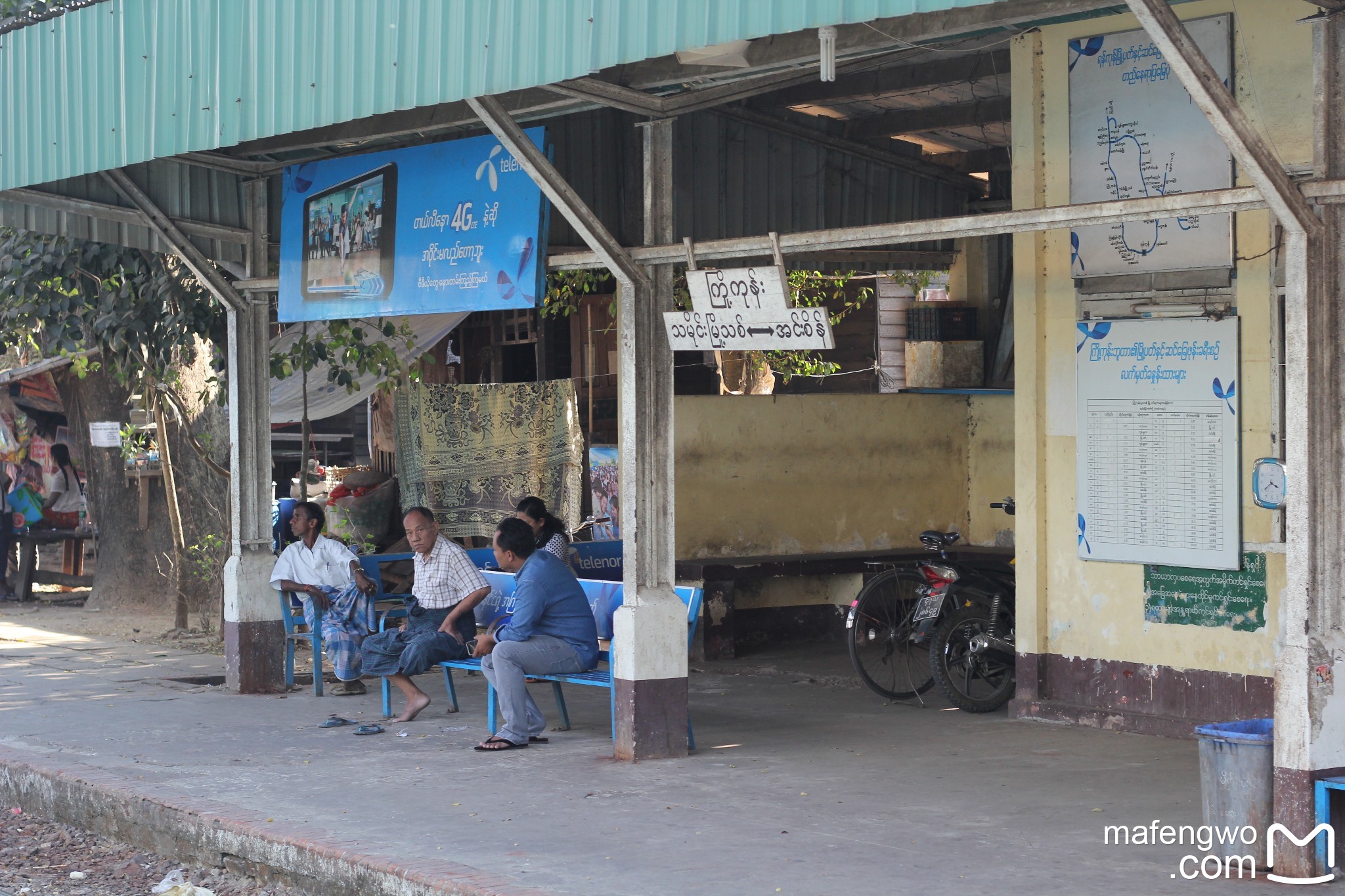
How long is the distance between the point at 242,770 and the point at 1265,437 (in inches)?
217

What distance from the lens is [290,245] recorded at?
9.85m

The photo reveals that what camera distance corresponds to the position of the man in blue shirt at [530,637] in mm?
8180

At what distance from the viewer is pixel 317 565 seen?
10.2 metres

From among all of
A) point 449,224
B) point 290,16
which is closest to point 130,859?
point 449,224

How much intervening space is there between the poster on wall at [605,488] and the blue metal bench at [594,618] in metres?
2.38

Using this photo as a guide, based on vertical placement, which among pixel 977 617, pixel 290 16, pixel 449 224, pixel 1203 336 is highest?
pixel 290 16

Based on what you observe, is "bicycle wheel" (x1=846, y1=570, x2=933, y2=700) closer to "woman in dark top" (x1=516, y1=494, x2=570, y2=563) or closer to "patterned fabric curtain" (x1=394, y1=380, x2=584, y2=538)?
"woman in dark top" (x1=516, y1=494, x2=570, y2=563)

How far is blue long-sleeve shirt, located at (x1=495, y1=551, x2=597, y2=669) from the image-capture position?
8.23 meters

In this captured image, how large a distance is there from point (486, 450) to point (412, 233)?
175 inches

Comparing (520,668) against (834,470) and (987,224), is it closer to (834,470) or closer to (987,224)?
(987,224)

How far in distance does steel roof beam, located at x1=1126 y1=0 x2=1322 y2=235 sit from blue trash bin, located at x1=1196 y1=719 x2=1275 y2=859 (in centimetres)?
190

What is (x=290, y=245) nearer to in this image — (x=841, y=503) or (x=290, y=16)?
(x=290, y=16)

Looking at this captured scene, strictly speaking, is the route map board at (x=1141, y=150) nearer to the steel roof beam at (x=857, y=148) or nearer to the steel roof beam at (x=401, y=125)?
the steel roof beam at (x=857, y=148)

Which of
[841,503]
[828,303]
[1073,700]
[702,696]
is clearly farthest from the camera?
[828,303]
